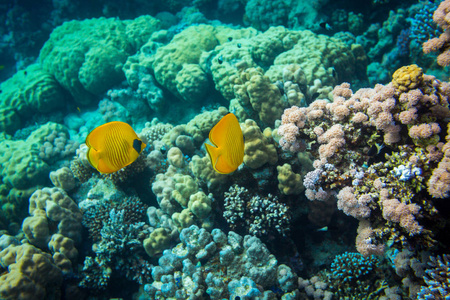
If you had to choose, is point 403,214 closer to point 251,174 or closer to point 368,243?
point 368,243

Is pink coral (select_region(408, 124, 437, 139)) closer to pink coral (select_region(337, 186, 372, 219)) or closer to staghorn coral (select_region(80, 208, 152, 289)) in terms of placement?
pink coral (select_region(337, 186, 372, 219))

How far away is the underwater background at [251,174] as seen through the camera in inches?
104

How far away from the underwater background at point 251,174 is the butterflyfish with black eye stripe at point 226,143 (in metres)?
1.22

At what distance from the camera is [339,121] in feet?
10.3

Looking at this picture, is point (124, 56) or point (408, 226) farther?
point (124, 56)

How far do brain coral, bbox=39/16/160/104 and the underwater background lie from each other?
8 centimetres

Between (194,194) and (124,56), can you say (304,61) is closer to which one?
(194,194)

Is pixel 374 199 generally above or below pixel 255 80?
below

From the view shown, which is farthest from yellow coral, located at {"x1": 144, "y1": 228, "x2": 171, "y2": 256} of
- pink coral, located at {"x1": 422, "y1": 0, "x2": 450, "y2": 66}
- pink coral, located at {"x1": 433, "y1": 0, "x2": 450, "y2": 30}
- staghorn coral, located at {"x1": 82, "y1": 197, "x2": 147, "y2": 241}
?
pink coral, located at {"x1": 433, "y1": 0, "x2": 450, "y2": 30}

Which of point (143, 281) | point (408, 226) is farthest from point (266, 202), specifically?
point (143, 281)

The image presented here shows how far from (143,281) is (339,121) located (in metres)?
4.35

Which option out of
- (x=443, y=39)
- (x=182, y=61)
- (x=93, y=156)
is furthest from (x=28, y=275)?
(x=443, y=39)

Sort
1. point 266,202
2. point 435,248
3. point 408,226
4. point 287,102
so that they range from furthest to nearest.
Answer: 1. point 287,102
2. point 266,202
3. point 435,248
4. point 408,226

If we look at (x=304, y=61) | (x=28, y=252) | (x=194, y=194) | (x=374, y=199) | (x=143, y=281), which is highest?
(x=304, y=61)
